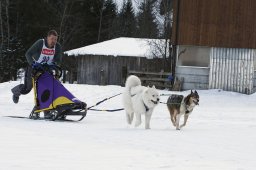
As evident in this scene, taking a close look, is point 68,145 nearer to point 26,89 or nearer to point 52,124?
point 52,124

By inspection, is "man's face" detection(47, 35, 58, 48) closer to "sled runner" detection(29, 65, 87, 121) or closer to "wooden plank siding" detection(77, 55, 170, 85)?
"sled runner" detection(29, 65, 87, 121)

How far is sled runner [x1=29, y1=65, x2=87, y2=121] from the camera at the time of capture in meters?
10.5

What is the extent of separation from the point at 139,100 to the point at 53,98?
5.60ft

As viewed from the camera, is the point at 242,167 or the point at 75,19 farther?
the point at 75,19

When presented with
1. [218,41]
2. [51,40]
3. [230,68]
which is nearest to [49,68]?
[51,40]

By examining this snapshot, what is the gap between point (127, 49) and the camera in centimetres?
3628

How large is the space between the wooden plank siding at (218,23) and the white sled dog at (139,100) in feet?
53.8

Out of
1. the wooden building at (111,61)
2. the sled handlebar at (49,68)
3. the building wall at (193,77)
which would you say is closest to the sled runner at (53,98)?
the sled handlebar at (49,68)

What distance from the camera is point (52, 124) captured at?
9664 mm

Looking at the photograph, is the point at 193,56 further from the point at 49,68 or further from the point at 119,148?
the point at 119,148

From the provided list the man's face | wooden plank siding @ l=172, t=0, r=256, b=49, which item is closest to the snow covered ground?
the man's face

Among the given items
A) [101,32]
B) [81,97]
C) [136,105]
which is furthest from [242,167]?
[101,32]

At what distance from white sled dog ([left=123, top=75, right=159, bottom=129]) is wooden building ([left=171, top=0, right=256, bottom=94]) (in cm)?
1640

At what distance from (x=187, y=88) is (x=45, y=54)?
16.5 meters
